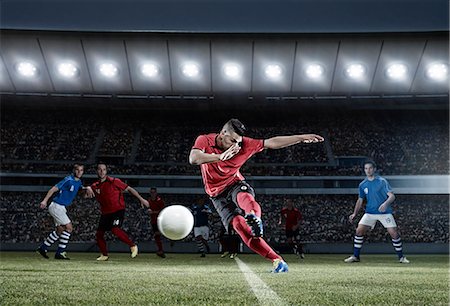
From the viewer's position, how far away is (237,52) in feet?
64.8

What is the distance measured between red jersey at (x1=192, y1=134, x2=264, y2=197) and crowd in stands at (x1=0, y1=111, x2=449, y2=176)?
588 inches

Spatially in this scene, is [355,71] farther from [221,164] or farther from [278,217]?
[221,164]

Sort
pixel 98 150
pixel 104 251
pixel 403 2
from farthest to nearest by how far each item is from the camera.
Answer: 1. pixel 98 150
2. pixel 403 2
3. pixel 104 251

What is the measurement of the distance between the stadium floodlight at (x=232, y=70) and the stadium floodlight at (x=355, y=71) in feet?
15.9

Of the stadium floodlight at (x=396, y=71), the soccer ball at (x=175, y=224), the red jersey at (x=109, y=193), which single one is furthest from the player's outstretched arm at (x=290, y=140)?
the stadium floodlight at (x=396, y=71)

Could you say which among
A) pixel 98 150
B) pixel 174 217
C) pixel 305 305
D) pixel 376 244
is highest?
pixel 98 150

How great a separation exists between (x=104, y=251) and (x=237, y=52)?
1194 cm

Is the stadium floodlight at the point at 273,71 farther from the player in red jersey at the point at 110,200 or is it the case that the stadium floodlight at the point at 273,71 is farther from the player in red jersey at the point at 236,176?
the player in red jersey at the point at 236,176

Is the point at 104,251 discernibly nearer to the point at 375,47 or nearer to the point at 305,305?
the point at 305,305

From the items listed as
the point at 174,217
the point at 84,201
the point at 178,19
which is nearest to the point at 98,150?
the point at 84,201

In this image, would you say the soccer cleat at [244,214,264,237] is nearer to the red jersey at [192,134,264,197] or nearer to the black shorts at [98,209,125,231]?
the red jersey at [192,134,264,197]

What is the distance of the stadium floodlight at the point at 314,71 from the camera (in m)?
20.5

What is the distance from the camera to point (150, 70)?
67.8 feet

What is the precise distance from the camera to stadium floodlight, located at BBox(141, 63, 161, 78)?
20516mm
